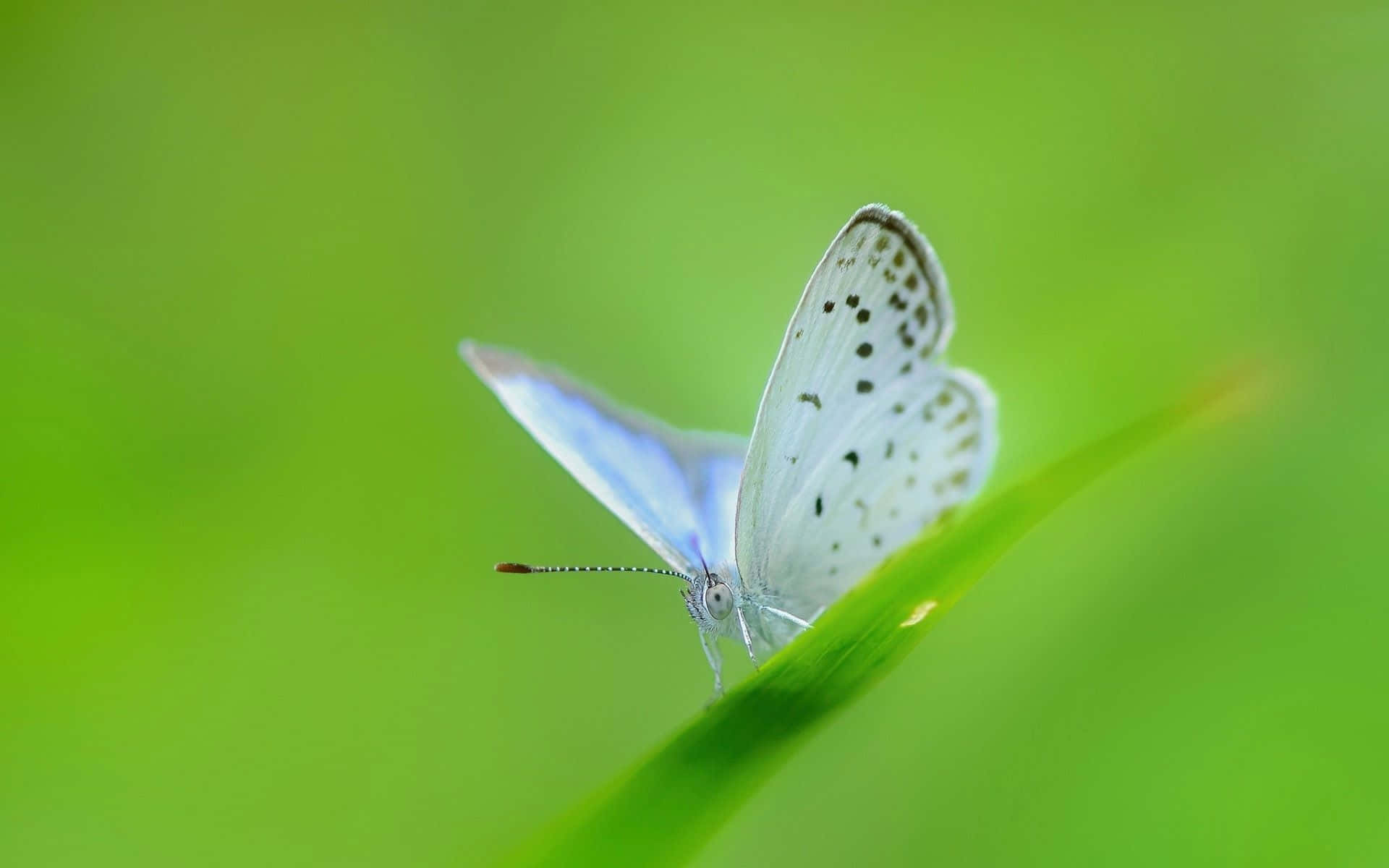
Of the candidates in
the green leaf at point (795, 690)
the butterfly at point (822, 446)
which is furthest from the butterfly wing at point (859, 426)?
→ the green leaf at point (795, 690)

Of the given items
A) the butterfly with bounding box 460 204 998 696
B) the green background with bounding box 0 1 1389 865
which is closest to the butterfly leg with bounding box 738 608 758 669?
the butterfly with bounding box 460 204 998 696

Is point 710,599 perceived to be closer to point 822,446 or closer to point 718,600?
point 718,600

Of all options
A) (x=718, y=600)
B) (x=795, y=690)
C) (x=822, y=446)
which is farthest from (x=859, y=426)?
(x=795, y=690)

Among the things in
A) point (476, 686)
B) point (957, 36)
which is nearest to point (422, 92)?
point (957, 36)

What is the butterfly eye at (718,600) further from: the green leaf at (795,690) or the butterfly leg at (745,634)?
the green leaf at (795,690)

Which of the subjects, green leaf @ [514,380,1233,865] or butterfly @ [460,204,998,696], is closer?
green leaf @ [514,380,1233,865]

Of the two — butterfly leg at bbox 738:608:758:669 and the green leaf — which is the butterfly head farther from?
the green leaf
